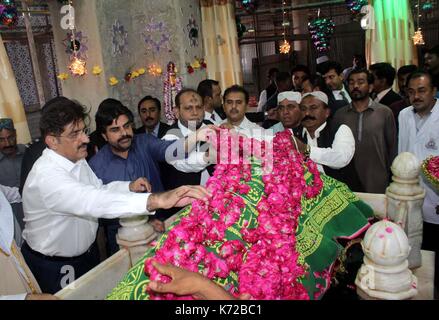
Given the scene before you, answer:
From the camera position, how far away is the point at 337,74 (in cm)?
545

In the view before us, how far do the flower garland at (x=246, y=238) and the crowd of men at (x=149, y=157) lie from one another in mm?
157

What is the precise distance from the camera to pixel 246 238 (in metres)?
2.02

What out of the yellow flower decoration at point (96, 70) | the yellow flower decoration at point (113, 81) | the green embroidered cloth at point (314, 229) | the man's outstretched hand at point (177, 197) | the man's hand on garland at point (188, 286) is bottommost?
the green embroidered cloth at point (314, 229)

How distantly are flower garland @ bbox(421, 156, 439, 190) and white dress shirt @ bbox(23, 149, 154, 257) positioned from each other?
1.84 meters

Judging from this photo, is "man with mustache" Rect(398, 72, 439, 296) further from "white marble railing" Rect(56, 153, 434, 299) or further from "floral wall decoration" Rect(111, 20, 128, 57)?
"floral wall decoration" Rect(111, 20, 128, 57)

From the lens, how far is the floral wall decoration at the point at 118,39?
19.7 ft

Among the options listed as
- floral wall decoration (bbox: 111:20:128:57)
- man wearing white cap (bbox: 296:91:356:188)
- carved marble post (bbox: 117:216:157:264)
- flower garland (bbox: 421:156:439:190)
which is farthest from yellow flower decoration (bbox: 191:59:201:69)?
carved marble post (bbox: 117:216:157:264)

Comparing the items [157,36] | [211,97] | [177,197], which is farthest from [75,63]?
[177,197]

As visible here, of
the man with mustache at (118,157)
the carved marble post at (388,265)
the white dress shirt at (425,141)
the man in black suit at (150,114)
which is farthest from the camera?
the man in black suit at (150,114)

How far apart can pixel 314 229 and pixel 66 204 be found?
1.40 metres

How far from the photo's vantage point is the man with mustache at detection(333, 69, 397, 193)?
3777mm

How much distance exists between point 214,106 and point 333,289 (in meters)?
3.48

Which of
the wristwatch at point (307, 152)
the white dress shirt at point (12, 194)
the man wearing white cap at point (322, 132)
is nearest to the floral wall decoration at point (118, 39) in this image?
the white dress shirt at point (12, 194)

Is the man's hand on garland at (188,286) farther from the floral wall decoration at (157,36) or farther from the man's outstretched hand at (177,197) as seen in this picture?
the floral wall decoration at (157,36)
